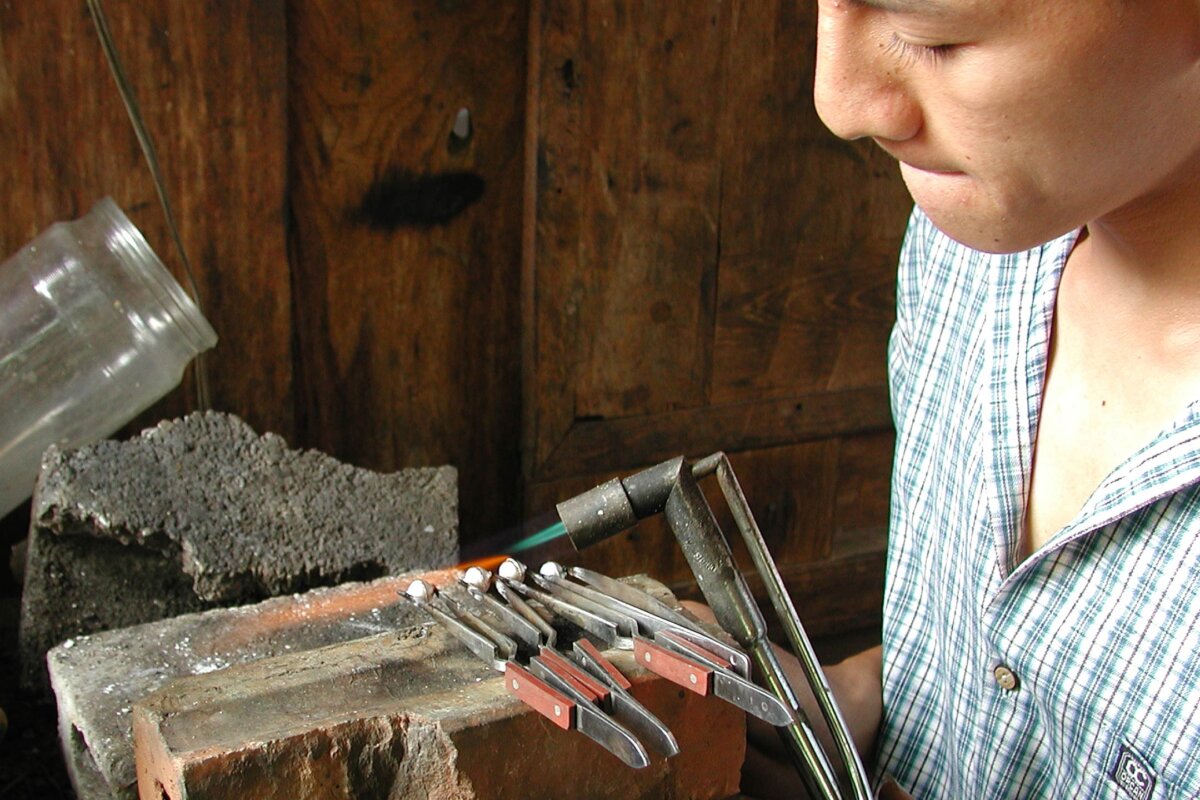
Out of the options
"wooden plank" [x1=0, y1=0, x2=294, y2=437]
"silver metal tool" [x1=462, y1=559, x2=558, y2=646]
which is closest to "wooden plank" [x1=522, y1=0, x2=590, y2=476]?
"wooden plank" [x1=0, y1=0, x2=294, y2=437]

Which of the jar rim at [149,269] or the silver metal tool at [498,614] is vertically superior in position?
the jar rim at [149,269]

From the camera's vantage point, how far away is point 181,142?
2.09 meters

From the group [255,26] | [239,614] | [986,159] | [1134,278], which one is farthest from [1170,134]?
[255,26]

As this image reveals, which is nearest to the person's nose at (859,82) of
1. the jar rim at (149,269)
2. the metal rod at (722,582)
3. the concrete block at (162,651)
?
the metal rod at (722,582)

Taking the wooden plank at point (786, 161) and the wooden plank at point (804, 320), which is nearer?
the wooden plank at point (786, 161)

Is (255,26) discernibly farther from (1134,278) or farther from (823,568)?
(823,568)

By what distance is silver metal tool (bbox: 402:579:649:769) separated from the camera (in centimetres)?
104

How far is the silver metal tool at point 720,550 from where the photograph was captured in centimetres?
119

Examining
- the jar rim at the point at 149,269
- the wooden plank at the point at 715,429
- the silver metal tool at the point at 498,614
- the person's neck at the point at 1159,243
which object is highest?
the person's neck at the point at 1159,243

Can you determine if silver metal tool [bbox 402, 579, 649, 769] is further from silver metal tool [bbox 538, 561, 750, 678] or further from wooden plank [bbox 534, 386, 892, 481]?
wooden plank [bbox 534, 386, 892, 481]

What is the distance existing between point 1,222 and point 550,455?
1.14 metres

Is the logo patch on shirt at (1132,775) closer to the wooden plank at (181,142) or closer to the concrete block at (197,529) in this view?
the concrete block at (197,529)

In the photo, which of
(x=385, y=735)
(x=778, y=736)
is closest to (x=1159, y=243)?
(x=778, y=736)

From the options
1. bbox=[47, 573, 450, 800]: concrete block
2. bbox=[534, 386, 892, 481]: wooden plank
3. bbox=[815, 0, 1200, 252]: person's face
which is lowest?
bbox=[534, 386, 892, 481]: wooden plank
